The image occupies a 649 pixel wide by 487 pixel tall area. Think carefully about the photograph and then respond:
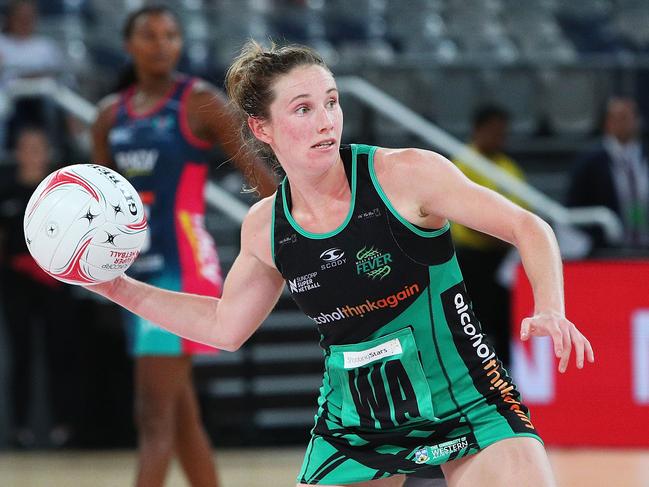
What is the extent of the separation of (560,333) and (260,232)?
3.14 feet

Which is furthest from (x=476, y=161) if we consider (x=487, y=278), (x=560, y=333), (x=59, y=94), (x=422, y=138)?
(x=560, y=333)

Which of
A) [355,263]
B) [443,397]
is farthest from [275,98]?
[443,397]

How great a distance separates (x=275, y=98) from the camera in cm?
304

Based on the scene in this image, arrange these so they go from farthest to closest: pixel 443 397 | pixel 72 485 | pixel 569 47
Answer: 1. pixel 569 47
2. pixel 72 485
3. pixel 443 397

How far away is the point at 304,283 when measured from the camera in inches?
118

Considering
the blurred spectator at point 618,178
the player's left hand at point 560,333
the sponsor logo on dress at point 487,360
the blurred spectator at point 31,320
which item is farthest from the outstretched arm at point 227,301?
the blurred spectator at point 618,178

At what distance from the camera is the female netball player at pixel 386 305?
2.87 meters

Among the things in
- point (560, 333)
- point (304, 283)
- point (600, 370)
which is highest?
point (304, 283)

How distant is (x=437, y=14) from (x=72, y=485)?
668 centimetres

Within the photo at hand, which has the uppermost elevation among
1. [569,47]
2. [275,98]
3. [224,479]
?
[569,47]

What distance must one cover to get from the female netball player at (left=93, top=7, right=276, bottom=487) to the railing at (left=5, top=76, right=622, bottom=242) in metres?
2.86

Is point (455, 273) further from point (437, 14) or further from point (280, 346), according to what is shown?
point (437, 14)

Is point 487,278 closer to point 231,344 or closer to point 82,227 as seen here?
point 231,344

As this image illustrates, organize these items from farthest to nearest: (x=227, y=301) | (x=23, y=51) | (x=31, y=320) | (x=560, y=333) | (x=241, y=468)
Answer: (x=23, y=51)
(x=31, y=320)
(x=241, y=468)
(x=227, y=301)
(x=560, y=333)
